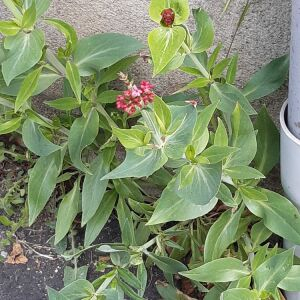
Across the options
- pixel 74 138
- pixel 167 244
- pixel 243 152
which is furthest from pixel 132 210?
pixel 243 152

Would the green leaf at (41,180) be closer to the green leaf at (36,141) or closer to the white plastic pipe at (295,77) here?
the green leaf at (36,141)

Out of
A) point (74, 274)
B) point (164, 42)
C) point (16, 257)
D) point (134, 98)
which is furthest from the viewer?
point (16, 257)

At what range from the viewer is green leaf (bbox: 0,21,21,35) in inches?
52.9

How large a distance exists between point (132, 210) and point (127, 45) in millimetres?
450

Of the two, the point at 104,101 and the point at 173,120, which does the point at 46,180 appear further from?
the point at 173,120

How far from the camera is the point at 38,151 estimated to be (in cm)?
152

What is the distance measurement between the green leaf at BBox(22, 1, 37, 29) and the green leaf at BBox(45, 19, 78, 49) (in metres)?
0.03

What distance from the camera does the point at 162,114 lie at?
3.97ft

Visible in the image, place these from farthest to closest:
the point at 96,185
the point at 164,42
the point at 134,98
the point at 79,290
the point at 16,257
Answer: the point at 16,257, the point at 96,185, the point at 79,290, the point at 164,42, the point at 134,98

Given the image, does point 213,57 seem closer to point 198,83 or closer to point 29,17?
point 198,83

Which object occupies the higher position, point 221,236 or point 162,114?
point 162,114

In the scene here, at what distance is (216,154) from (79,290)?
404 millimetres

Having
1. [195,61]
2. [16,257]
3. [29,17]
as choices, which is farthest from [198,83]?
[16,257]

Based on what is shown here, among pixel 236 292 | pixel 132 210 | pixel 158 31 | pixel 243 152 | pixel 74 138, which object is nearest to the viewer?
pixel 158 31
